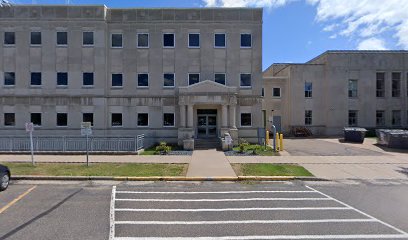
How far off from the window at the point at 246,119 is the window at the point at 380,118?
755 inches

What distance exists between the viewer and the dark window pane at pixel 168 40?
86.7ft

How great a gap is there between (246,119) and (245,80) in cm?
358

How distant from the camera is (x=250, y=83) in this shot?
26297mm

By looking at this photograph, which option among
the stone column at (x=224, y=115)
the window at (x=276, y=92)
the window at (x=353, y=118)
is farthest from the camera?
the window at (x=276, y=92)

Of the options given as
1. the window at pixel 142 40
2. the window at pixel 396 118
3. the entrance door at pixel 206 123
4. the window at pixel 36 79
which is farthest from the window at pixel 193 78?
the window at pixel 396 118

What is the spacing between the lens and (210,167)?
14.2 m

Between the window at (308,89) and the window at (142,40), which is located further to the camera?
the window at (308,89)

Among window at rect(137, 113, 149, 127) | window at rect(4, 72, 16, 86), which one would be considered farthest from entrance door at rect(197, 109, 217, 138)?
window at rect(4, 72, 16, 86)

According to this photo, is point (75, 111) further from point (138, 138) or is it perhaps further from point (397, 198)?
point (397, 198)

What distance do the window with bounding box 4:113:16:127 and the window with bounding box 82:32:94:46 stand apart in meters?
9.22

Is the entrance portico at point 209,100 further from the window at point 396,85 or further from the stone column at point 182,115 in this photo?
the window at point 396,85

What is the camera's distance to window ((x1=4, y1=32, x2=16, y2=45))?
86.0ft

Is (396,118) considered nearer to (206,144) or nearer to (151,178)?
(206,144)

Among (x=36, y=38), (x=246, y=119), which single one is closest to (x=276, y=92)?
(x=246, y=119)
